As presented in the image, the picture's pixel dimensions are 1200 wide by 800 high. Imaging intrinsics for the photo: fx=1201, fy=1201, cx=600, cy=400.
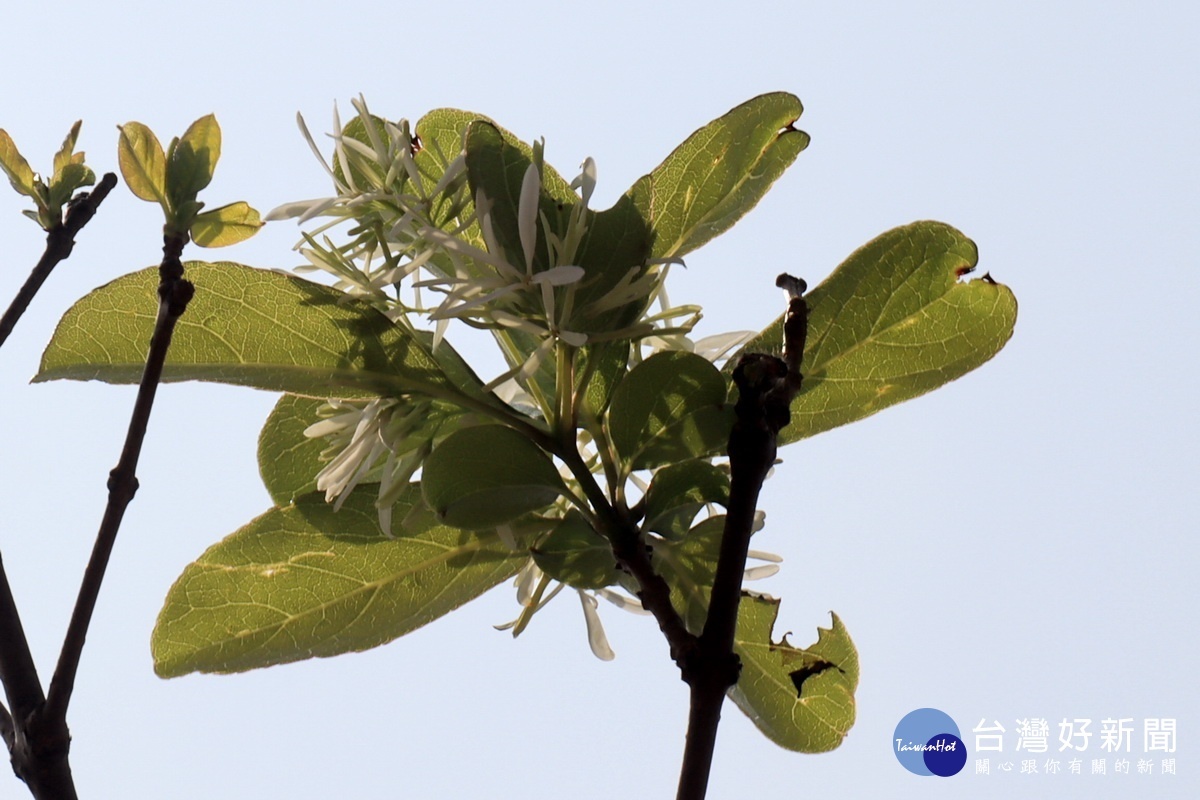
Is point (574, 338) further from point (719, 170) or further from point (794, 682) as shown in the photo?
point (794, 682)

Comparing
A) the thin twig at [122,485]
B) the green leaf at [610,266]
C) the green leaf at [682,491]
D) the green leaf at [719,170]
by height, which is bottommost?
the thin twig at [122,485]

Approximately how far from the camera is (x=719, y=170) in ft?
3.54

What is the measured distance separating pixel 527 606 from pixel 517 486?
183 mm

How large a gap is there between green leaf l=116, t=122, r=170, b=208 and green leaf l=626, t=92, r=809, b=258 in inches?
16.4

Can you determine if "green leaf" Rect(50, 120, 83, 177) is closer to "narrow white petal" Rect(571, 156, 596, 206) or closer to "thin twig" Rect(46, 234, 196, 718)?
"thin twig" Rect(46, 234, 196, 718)

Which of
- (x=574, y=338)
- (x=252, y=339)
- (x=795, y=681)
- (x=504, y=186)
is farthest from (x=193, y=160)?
(x=795, y=681)

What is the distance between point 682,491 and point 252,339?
38cm

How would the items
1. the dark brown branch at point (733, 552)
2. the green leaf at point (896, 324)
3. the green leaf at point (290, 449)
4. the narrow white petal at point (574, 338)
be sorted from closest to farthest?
1. the dark brown branch at point (733, 552)
2. the narrow white petal at point (574, 338)
3. the green leaf at point (896, 324)
4. the green leaf at point (290, 449)

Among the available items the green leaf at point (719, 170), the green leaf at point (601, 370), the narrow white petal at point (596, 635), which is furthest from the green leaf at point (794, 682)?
the green leaf at point (719, 170)

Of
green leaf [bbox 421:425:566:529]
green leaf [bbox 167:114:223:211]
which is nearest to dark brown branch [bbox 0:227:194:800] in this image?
green leaf [bbox 167:114:223:211]

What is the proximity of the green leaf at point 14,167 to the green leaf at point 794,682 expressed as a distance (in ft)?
2.64

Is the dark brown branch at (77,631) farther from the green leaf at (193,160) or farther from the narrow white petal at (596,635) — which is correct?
the narrow white petal at (596,635)

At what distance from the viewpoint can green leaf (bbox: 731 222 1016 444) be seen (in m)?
1.04

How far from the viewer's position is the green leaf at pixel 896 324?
1.04m
